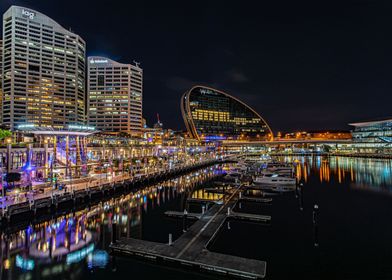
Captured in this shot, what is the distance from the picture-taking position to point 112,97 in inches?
5797

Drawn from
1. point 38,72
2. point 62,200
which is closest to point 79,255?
point 62,200

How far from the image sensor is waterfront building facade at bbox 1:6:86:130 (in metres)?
118

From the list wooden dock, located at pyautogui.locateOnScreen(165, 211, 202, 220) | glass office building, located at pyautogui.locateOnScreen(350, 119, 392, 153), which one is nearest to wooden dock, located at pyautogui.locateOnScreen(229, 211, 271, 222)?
wooden dock, located at pyautogui.locateOnScreen(165, 211, 202, 220)

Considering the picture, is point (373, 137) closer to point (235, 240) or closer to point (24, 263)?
point (235, 240)

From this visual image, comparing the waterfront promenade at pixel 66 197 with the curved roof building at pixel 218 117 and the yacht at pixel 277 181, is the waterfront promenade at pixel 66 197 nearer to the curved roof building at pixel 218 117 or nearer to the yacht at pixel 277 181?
the yacht at pixel 277 181

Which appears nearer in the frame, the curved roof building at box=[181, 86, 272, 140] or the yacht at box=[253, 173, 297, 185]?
the yacht at box=[253, 173, 297, 185]

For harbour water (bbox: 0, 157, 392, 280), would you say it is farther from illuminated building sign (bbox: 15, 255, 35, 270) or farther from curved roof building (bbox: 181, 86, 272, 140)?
curved roof building (bbox: 181, 86, 272, 140)

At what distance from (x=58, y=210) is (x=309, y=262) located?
87.6 ft

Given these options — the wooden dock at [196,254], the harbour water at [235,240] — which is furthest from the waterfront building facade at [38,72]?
the wooden dock at [196,254]

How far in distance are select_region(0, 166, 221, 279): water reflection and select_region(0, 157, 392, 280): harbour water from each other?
6 centimetres

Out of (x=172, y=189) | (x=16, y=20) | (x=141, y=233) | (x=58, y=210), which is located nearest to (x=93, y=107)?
(x=16, y=20)

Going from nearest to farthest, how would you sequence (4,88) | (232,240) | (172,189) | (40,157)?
(232,240), (172,189), (40,157), (4,88)

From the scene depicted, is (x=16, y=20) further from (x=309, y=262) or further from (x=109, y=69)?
(x=309, y=262)

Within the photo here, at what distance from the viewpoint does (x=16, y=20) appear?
12294 centimetres
